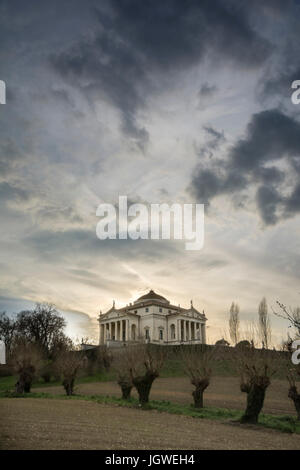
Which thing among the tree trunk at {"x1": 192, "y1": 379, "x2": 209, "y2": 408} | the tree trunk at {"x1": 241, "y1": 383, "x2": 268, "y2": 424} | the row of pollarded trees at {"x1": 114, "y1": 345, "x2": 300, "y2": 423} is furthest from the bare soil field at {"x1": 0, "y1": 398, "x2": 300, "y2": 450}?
the tree trunk at {"x1": 192, "y1": 379, "x2": 209, "y2": 408}

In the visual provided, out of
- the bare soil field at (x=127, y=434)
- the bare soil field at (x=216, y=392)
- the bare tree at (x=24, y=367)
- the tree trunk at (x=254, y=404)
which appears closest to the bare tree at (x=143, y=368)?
the bare soil field at (x=216, y=392)

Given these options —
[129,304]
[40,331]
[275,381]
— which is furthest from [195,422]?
[129,304]

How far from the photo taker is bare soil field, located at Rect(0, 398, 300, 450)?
1245cm

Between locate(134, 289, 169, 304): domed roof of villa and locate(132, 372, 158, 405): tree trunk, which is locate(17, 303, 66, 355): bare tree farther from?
locate(132, 372, 158, 405): tree trunk

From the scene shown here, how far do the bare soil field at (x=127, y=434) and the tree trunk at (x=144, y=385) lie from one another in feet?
26.3

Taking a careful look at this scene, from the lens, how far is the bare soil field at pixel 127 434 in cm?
1245

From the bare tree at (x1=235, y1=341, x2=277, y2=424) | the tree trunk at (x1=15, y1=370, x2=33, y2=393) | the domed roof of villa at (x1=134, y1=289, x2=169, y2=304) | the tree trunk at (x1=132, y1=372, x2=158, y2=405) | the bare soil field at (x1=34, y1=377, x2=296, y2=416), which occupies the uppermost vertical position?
the domed roof of villa at (x1=134, y1=289, x2=169, y2=304)

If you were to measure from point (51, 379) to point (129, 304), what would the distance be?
5635 cm

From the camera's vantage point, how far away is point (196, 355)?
32.1 meters

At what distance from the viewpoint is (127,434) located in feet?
48.8

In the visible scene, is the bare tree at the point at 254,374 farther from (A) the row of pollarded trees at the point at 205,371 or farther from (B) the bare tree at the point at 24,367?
(B) the bare tree at the point at 24,367

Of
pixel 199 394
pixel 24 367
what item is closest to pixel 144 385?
pixel 199 394

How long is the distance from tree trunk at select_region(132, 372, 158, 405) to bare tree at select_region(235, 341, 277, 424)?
23.3 feet

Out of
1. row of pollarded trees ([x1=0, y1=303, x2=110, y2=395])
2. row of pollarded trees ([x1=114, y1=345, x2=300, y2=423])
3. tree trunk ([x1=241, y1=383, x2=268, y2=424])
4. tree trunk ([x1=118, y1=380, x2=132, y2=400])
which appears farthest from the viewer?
row of pollarded trees ([x1=0, y1=303, x2=110, y2=395])
